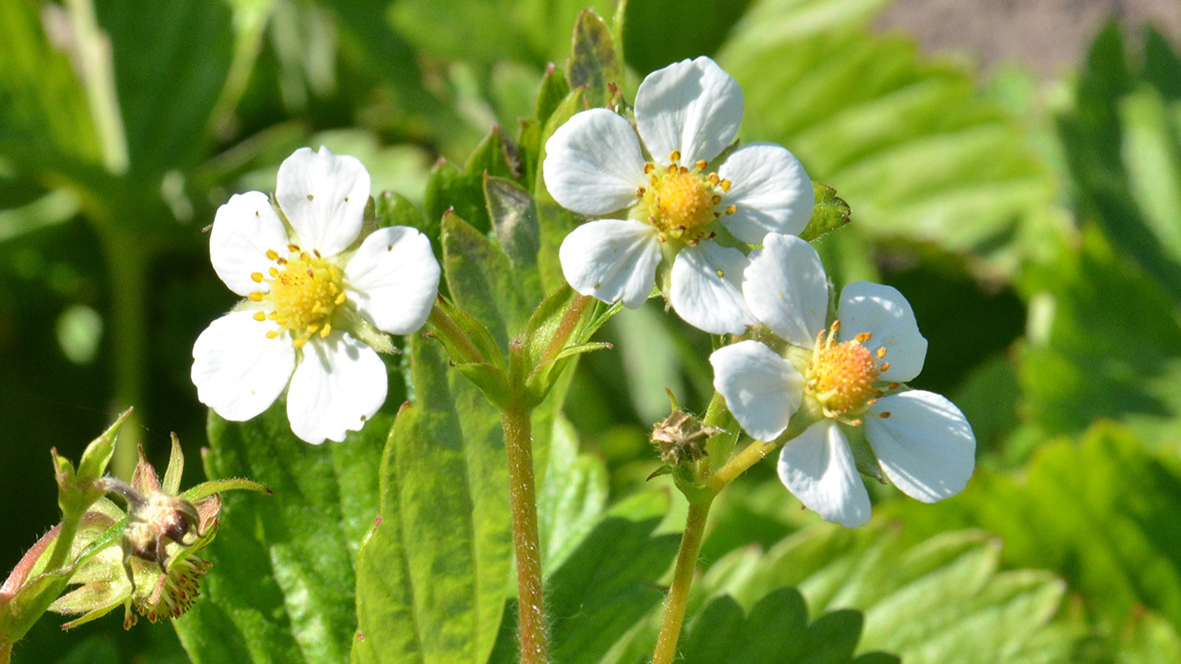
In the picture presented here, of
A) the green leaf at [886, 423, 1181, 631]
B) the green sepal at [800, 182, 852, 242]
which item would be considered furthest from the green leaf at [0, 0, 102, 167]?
the green leaf at [886, 423, 1181, 631]

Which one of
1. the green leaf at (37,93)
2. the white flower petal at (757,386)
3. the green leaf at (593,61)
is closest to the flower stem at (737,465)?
the white flower petal at (757,386)

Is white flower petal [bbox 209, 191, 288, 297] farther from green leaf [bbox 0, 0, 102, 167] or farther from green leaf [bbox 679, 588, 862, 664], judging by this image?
green leaf [bbox 0, 0, 102, 167]

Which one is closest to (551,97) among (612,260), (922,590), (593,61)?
(593,61)

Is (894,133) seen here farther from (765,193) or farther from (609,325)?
(765,193)

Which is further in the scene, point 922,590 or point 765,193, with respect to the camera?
point 922,590

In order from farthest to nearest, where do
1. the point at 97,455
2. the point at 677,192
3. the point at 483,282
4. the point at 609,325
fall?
the point at 609,325
the point at 483,282
the point at 677,192
the point at 97,455
